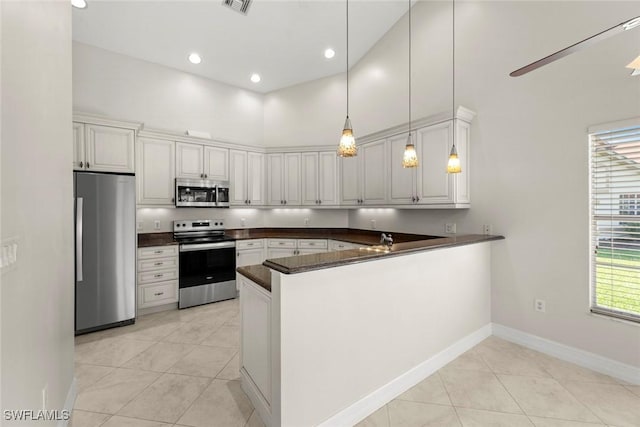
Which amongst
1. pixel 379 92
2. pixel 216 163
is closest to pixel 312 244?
pixel 216 163

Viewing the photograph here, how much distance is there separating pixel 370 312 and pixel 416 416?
2.46 ft

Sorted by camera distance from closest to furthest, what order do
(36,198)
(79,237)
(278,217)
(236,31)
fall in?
(36,198)
(79,237)
(236,31)
(278,217)

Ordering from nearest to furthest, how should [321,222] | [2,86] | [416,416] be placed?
[2,86]
[416,416]
[321,222]

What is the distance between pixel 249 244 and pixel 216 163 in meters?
1.45

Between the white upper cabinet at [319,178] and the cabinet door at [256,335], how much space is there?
9.56 feet

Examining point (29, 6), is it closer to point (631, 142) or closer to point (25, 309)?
point (25, 309)

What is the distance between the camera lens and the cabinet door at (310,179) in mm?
4844

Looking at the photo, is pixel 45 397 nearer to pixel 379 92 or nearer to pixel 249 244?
pixel 249 244

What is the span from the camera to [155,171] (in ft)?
13.1

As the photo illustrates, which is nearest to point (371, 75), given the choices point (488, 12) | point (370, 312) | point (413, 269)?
point (488, 12)

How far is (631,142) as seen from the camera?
2.22 meters

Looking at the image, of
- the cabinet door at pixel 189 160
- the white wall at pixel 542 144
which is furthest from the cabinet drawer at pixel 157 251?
the white wall at pixel 542 144

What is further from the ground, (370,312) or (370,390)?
(370,312)

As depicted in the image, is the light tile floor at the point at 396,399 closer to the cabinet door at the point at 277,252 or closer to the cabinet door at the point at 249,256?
the cabinet door at the point at 249,256
